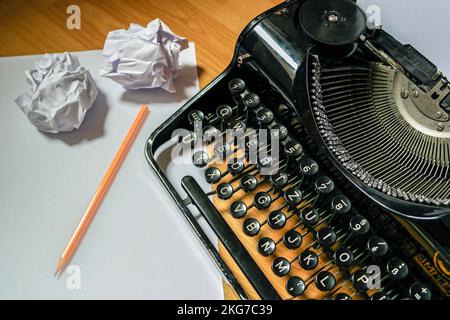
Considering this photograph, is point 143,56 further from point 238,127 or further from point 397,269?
point 397,269

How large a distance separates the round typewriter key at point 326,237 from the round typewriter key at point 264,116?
26 centimetres

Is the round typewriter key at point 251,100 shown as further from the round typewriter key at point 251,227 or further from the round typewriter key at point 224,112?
the round typewriter key at point 251,227

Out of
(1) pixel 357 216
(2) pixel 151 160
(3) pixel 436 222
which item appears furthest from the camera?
(2) pixel 151 160

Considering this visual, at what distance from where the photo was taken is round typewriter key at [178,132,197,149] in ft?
3.91

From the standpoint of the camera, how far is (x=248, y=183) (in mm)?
1091

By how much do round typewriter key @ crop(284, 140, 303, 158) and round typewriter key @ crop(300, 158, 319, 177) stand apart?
0.08ft

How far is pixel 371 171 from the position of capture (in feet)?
3.27

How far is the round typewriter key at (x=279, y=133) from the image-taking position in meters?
1.08

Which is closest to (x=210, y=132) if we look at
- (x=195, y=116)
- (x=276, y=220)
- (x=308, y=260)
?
(x=195, y=116)

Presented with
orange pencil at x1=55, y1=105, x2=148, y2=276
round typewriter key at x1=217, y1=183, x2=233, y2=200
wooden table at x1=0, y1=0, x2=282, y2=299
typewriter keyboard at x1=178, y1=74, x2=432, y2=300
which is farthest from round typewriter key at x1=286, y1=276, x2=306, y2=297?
wooden table at x1=0, y1=0, x2=282, y2=299

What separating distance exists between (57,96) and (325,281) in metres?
0.73

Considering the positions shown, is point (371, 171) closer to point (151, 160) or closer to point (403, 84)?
point (403, 84)
